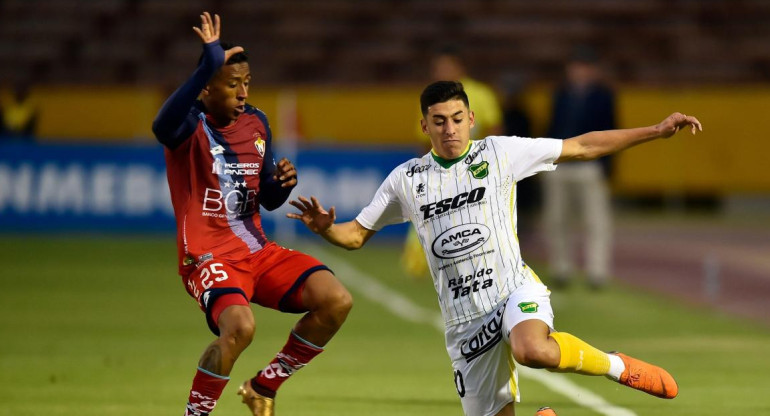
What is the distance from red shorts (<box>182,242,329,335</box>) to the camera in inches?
281

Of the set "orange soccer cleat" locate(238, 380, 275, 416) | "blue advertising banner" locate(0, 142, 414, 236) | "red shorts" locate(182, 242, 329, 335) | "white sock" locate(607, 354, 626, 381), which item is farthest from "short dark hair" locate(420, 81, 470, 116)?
"blue advertising banner" locate(0, 142, 414, 236)

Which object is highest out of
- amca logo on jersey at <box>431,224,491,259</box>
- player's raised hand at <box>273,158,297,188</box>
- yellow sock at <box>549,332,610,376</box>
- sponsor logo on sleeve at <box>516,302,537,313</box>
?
player's raised hand at <box>273,158,297,188</box>

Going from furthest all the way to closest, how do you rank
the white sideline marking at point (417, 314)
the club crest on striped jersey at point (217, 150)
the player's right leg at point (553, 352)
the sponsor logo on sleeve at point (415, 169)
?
the white sideline marking at point (417, 314) < the club crest on striped jersey at point (217, 150) < the sponsor logo on sleeve at point (415, 169) < the player's right leg at point (553, 352)

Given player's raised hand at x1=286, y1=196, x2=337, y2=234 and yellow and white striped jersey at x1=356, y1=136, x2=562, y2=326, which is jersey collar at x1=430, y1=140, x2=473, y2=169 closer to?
yellow and white striped jersey at x1=356, y1=136, x2=562, y2=326

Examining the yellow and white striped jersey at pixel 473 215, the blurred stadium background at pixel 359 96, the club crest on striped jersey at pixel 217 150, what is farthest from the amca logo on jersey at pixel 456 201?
the blurred stadium background at pixel 359 96

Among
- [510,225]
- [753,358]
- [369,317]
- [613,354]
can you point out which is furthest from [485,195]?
[369,317]

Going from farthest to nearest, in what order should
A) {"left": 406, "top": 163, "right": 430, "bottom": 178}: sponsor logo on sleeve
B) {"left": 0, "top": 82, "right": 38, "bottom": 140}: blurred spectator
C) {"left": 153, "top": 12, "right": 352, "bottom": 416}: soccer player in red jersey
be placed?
{"left": 0, "top": 82, "right": 38, "bottom": 140}: blurred spectator → {"left": 153, "top": 12, "right": 352, "bottom": 416}: soccer player in red jersey → {"left": 406, "top": 163, "right": 430, "bottom": 178}: sponsor logo on sleeve

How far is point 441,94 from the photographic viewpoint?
6918 mm

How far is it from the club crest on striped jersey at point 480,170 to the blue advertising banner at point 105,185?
536 inches

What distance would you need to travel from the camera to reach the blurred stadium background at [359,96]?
20.7 m

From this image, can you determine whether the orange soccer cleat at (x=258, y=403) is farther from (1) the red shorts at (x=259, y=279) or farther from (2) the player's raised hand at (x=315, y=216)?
(2) the player's raised hand at (x=315, y=216)

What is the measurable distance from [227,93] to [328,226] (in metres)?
1.00

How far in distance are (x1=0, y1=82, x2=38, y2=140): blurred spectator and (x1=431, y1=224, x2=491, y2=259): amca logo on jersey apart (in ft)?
51.0

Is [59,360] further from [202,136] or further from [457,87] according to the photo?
[457,87]
